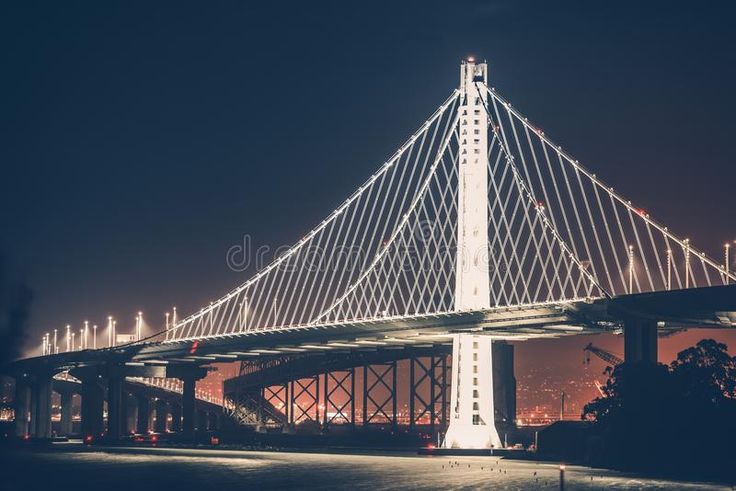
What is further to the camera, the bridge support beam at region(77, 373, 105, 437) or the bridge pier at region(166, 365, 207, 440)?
the bridge support beam at region(77, 373, 105, 437)

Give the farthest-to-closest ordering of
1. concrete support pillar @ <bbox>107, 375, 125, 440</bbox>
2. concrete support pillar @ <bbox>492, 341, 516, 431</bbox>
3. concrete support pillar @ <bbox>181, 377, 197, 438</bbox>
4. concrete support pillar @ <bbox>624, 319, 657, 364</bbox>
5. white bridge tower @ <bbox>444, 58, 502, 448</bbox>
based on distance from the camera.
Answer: concrete support pillar @ <bbox>181, 377, 197, 438</bbox>
concrete support pillar @ <bbox>107, 375, 125, 440</bbox>
concrete support pillar @ <bbox>492, 341, 516, 431</bbox>
white bridge tower @ <bbox>444, 58, 502, 448</bbox>
concrete support pillar @ <bbox>624, 319, 657, 364</bbox>

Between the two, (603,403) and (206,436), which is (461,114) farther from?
(206,436)

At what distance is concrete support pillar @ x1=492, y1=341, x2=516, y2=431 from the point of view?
15600 cm

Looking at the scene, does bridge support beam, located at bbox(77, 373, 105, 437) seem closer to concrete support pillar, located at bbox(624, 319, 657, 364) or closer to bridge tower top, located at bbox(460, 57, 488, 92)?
bridge tower top, located at bbox(460, 57, 488, 92)

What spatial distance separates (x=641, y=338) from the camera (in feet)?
297

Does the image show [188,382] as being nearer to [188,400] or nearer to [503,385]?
[188,400]

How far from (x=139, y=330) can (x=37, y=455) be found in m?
52.0

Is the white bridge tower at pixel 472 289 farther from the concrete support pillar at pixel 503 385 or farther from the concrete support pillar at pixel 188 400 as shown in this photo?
the concrete support pillar at pixel 188 400

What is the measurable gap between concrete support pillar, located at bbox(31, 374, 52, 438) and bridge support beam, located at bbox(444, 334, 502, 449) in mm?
95714

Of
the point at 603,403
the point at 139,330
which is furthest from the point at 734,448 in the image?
the point at 139,330

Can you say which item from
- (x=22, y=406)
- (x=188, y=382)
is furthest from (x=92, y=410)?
(x=22, y=406)

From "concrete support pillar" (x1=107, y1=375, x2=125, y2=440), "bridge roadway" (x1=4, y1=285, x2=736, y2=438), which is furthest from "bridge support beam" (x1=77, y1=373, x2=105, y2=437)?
"concrete support pillar" (x1=107, y1=375, x2=125, y2=440)

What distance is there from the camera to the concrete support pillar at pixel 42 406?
607 ft

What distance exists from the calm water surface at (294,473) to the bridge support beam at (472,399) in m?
3.03
